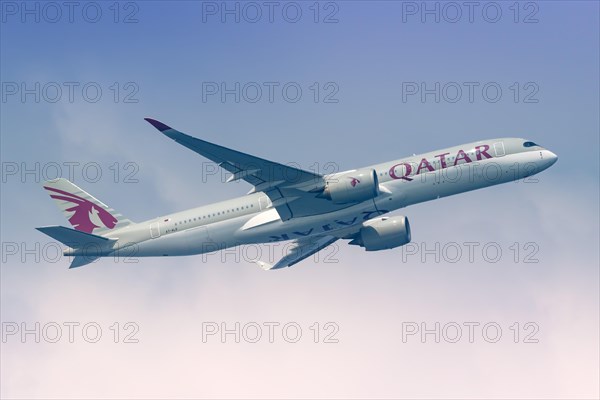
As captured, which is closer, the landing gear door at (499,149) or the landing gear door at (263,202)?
the landing gear door at (499,149)

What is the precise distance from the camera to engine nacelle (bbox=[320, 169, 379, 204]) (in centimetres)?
5450

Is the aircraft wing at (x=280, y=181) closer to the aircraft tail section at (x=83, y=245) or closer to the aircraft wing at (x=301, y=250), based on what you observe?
the aircraft wing at (x=301, y=250)

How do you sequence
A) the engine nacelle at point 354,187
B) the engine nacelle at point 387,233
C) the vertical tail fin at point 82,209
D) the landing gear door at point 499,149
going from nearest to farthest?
the engine nacelle at point 354,187 < the landing gear door at point 499,149 < the engine nacelle at point 387,233 < the vertical tail fin at point 82,209

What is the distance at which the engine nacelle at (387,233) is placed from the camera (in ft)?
205

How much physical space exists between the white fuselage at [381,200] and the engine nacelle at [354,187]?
3.62 feet

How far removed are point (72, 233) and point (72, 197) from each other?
827cm

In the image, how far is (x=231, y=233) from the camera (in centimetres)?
5884

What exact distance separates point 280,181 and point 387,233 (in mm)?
10063

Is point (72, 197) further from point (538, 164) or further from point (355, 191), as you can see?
point (538, 164)

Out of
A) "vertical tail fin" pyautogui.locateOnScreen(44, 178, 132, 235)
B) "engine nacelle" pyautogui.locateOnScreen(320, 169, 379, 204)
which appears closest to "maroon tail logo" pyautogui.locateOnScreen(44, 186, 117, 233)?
"vertical tail fin" pyautogui.locateOnScreen(44, 178, 132, 235)

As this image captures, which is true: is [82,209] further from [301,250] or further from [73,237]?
[301,250]

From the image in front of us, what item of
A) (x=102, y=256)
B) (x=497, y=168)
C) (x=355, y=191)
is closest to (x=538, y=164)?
(x=497, y=168)

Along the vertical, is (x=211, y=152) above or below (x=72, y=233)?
above

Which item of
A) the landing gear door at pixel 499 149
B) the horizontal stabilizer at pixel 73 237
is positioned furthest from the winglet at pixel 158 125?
the landing gear door at pixel 499 149
